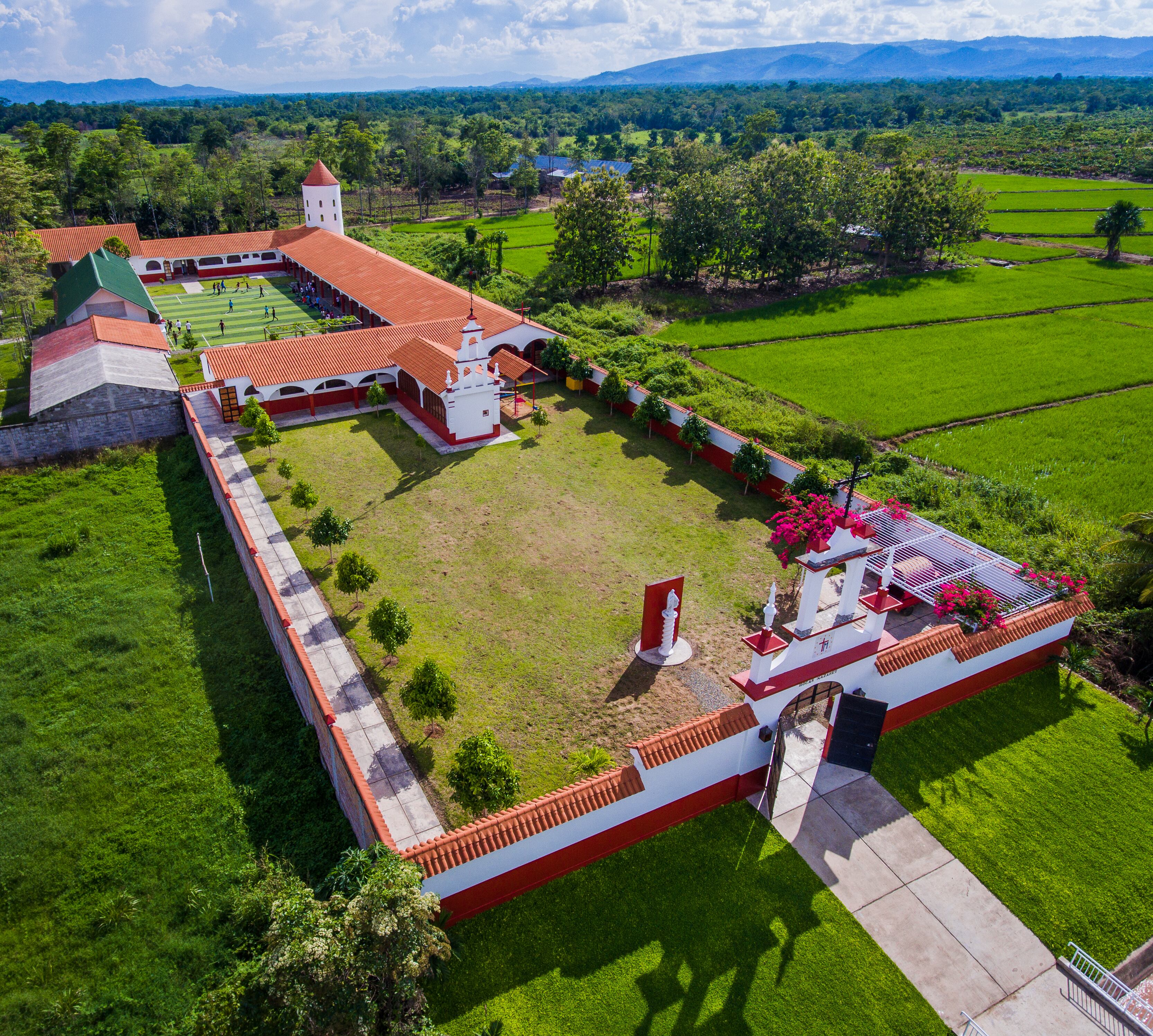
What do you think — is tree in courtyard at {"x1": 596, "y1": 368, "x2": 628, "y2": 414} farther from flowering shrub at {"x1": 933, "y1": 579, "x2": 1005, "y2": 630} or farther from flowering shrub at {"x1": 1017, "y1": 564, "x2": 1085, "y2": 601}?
flowering shrub at {"x1": 933, "y1": 579, "x2": 1005, "y2": 630}

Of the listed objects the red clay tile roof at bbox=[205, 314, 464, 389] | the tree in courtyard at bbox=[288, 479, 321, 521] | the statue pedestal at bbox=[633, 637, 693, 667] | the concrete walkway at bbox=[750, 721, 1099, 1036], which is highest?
the red clay tile roof at bbox=[205, 314, 464, 389]

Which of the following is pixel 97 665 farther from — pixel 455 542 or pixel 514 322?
pixel 514 322

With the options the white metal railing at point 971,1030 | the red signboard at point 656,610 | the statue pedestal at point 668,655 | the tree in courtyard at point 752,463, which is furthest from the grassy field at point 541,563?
the white metal railing at point 971,1030

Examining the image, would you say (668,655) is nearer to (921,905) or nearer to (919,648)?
(919,648)

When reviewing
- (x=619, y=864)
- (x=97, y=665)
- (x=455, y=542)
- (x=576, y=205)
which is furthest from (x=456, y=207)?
(x=619, y=864)

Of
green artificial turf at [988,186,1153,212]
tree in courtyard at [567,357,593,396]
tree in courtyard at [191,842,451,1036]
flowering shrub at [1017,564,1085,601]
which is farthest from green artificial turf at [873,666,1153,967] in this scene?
green artificial turf at [988,186,1153,212]

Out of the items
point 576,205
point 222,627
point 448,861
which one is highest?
point 576,205
